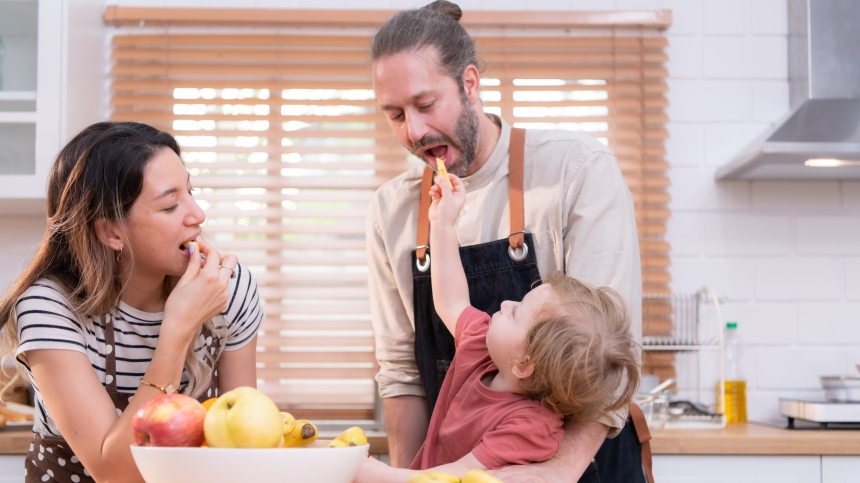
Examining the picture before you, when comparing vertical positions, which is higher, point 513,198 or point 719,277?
point 513,198

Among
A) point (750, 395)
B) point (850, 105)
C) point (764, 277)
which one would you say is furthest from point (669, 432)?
point (850, 105)

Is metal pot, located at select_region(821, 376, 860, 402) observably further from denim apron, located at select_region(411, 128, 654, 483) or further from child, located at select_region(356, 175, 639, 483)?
child, located at select_region(356, 175, 639, 483)

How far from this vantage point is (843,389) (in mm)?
Result: 2193

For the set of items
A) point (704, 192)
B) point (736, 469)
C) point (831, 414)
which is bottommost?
point (736, 469)

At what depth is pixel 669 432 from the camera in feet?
6.81

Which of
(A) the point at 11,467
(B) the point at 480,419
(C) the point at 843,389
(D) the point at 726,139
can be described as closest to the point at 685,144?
(D) the point at 726,139

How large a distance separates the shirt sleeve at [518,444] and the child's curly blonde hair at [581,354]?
64 mm

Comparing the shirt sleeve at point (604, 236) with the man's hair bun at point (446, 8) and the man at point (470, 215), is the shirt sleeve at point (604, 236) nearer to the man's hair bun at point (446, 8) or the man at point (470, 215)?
the man at point (470, 215)

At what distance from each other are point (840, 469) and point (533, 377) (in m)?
1.31

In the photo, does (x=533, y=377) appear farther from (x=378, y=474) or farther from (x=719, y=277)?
(x=719, y=277)

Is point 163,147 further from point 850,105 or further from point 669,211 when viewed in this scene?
point 850,105

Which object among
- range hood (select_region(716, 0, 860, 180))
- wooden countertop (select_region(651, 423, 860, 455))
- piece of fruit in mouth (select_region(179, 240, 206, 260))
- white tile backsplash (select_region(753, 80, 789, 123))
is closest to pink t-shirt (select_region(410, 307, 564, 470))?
piece of fruit in mouth (select_region(179, 240, 206, 260))

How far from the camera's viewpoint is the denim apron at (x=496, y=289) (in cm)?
145

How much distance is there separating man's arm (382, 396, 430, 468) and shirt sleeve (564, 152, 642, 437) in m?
0.51
